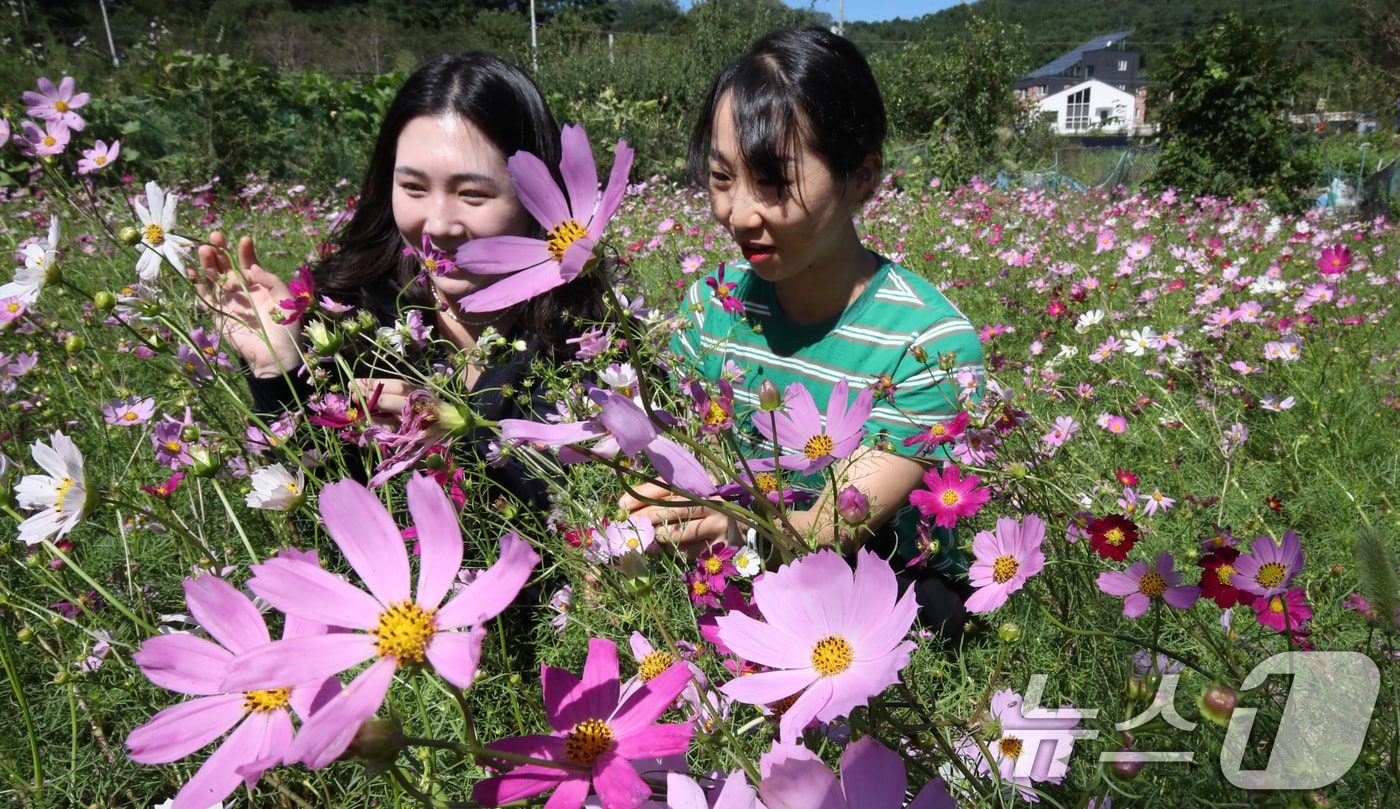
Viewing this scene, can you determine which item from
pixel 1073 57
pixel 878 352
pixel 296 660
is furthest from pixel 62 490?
pixel 1073 57

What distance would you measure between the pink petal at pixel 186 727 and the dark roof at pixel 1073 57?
45564 mm

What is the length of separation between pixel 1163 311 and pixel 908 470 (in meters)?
1.72

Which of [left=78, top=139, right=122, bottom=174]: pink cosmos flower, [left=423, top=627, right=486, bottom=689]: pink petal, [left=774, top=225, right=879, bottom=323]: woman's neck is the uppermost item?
[left=78, top=139, right=122, bottom=174]: pink cosmos flower

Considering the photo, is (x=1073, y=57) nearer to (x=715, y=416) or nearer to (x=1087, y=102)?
(x=1087, y=102)

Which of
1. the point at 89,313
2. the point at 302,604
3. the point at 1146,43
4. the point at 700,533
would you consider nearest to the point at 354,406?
the point at 700,533

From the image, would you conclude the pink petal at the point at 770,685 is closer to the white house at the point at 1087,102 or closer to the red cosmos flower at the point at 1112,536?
the red cosmos flower at the point at 1112,536

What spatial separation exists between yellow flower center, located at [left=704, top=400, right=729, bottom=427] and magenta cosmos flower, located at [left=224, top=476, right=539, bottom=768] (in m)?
0.22

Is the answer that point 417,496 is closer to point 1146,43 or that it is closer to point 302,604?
point 302,604

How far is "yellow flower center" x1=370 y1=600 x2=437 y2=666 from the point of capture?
25 centimetres

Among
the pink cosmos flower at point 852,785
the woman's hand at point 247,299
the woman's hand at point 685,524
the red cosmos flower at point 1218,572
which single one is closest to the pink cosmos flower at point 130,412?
the woman's hand at point 247,299

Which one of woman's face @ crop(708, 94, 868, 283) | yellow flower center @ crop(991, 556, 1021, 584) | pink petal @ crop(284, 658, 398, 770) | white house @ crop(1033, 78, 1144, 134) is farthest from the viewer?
white house @ crop(1033, 78, 1144, 134)

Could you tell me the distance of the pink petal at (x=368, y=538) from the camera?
0.28 m

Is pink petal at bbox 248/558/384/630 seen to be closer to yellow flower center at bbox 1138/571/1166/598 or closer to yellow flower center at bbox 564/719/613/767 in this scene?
yellow flower center at bbox 564/719/613/767

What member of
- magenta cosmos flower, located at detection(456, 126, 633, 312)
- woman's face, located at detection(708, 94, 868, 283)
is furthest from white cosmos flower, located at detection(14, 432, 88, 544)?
woman's face, located at detection(708, 94, 868, 283)
